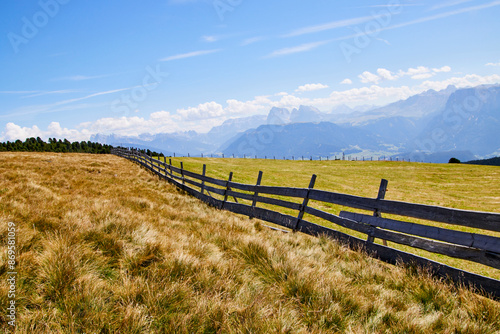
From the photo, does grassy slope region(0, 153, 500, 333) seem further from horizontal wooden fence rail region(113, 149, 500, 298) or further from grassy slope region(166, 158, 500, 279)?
grassy slope region(166, 158, 500, 279)

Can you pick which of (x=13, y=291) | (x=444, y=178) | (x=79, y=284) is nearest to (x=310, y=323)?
(x=79, y=284)

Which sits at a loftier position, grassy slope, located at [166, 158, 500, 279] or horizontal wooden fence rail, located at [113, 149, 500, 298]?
horizontal wooden fence rail, located at [113, 149, 500, 298]

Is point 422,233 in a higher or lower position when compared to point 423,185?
higher

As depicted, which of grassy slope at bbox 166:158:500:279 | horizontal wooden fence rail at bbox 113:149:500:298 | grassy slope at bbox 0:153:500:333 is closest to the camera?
grassy slope at bbox 0:153:500:333

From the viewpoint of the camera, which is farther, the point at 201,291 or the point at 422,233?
the point at 422,233

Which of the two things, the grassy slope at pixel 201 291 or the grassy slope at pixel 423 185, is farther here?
the grassy slope at pixel 423 185

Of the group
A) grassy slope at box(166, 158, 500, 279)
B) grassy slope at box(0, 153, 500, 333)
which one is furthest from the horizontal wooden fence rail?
grassy slope at box(166, 158, 500, 279)

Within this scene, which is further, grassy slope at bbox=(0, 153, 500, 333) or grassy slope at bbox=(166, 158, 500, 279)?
grassy slope at bbox=(166, 158, 500, 279)

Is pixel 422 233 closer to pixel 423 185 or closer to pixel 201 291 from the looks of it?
pixel 201 291

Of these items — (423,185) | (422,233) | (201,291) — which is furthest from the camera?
(423,185)

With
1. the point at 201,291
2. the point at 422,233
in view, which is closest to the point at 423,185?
the point at 422,233

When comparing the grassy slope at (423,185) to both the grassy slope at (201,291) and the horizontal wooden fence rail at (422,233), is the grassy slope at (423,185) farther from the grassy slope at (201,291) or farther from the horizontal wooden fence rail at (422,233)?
the grassy slope at (201,291)

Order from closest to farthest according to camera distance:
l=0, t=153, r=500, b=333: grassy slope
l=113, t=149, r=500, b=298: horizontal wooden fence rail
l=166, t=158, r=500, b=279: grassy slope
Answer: l=0, t=153, r=500, b=333: grassy slope < l=113, t=149, r=500, b=298: horizontal wooden fence rail < l=166, t=158, r=500, b=279: grassy slope

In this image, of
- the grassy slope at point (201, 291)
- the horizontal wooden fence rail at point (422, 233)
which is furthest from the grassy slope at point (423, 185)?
the grassy slope at point (201, 291)
